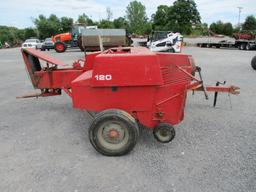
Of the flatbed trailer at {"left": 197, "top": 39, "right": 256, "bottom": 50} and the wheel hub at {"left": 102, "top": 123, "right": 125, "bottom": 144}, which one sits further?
the flatbed trailer at {"left": 197, "top": 39, "right": 256, "bottom": 50}

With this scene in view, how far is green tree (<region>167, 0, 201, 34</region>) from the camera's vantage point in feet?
151

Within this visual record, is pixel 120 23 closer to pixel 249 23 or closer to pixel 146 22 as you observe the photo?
pixel 146 22

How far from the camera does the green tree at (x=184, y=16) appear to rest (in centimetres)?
4610

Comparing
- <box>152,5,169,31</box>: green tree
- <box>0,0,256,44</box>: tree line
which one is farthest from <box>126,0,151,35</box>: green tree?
<box>152,5,169,31</box>: green tree

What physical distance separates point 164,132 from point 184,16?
46341 millimetres

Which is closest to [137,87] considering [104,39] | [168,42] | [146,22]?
[168,42]

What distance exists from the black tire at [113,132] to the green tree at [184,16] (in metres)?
44.6

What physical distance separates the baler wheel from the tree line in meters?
23.3

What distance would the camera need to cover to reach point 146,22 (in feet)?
247

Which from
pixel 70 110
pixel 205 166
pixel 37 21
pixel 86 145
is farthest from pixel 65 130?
pixel 37 21

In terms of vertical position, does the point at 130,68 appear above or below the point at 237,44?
above

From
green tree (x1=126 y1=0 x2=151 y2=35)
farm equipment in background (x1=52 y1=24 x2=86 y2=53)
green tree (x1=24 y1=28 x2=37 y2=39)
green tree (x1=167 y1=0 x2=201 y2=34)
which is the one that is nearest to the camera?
farm equipment in background (x1=52 y1=24 x2=86 y2=53)

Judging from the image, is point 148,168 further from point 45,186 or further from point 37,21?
point 37,21

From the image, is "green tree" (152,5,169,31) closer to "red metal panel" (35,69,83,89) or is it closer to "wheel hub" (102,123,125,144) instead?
"red metal panel" (35,69,83,89)
